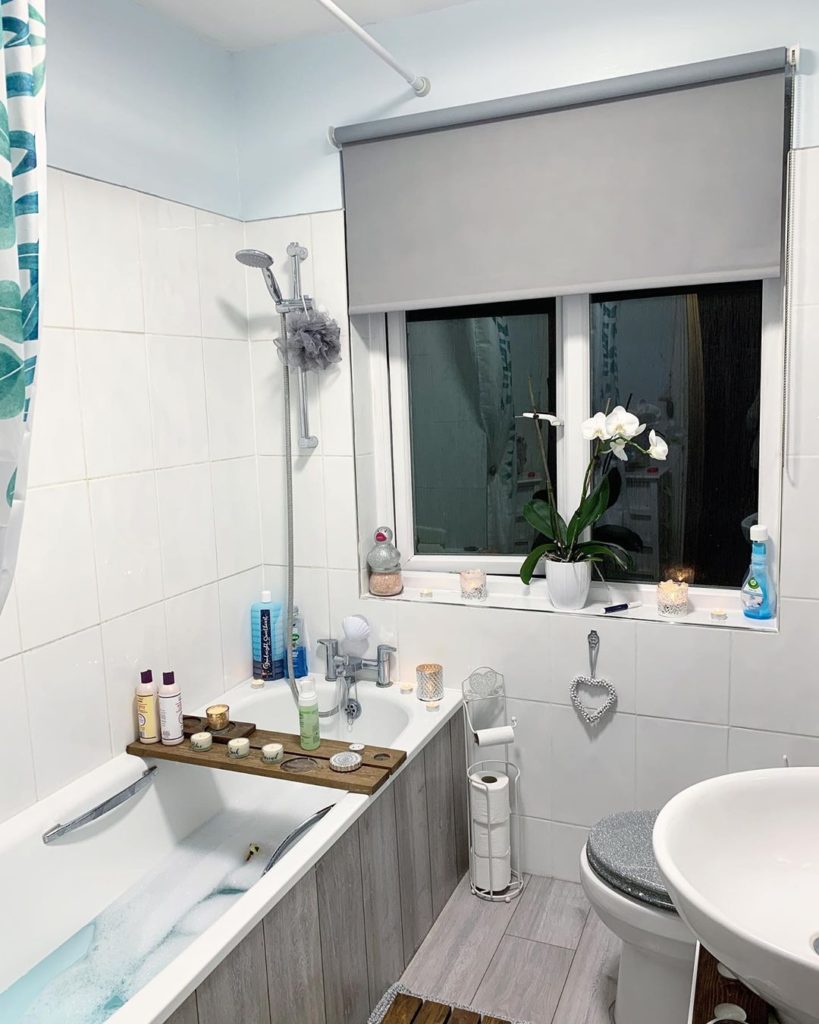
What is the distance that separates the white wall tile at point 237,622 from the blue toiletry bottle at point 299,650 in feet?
0.51

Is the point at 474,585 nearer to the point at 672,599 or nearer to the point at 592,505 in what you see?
the point at 592,505

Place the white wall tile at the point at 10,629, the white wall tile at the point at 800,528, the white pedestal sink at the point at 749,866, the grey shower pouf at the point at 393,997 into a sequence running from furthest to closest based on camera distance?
the white wall tile at the point at 800,528 < the grey shower pouf at the point at 393,997 < the white wall tile at the point at 10,629 < the white pedestal sink at the point at 749,866

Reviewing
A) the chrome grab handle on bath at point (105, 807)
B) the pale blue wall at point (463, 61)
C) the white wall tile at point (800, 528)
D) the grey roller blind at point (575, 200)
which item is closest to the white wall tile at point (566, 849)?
the white wall tile at point (800, 528)

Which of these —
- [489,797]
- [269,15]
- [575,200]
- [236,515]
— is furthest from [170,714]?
[269,15]

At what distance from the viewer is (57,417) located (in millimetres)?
1930

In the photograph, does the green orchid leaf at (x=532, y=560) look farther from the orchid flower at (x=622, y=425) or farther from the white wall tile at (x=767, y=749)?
the white wall tile at (x=767, y=749)

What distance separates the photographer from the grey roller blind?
1996 millimetres

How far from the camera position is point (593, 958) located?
6.91 feet

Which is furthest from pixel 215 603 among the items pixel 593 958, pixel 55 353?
pixel 593 958

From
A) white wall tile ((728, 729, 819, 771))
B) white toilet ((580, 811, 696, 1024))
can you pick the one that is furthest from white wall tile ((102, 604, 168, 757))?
white wall tile ((728, 729, 819, 771))

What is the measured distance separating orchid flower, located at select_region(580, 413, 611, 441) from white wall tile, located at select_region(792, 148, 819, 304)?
1.78 feet

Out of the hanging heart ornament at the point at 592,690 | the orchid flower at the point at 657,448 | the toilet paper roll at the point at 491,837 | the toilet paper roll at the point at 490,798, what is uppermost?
the orchid flower at the point at 657,448

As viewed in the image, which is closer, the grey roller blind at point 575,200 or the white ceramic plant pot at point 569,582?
the grey roller blind at point 575,200

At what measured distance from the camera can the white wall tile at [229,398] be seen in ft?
8.10
